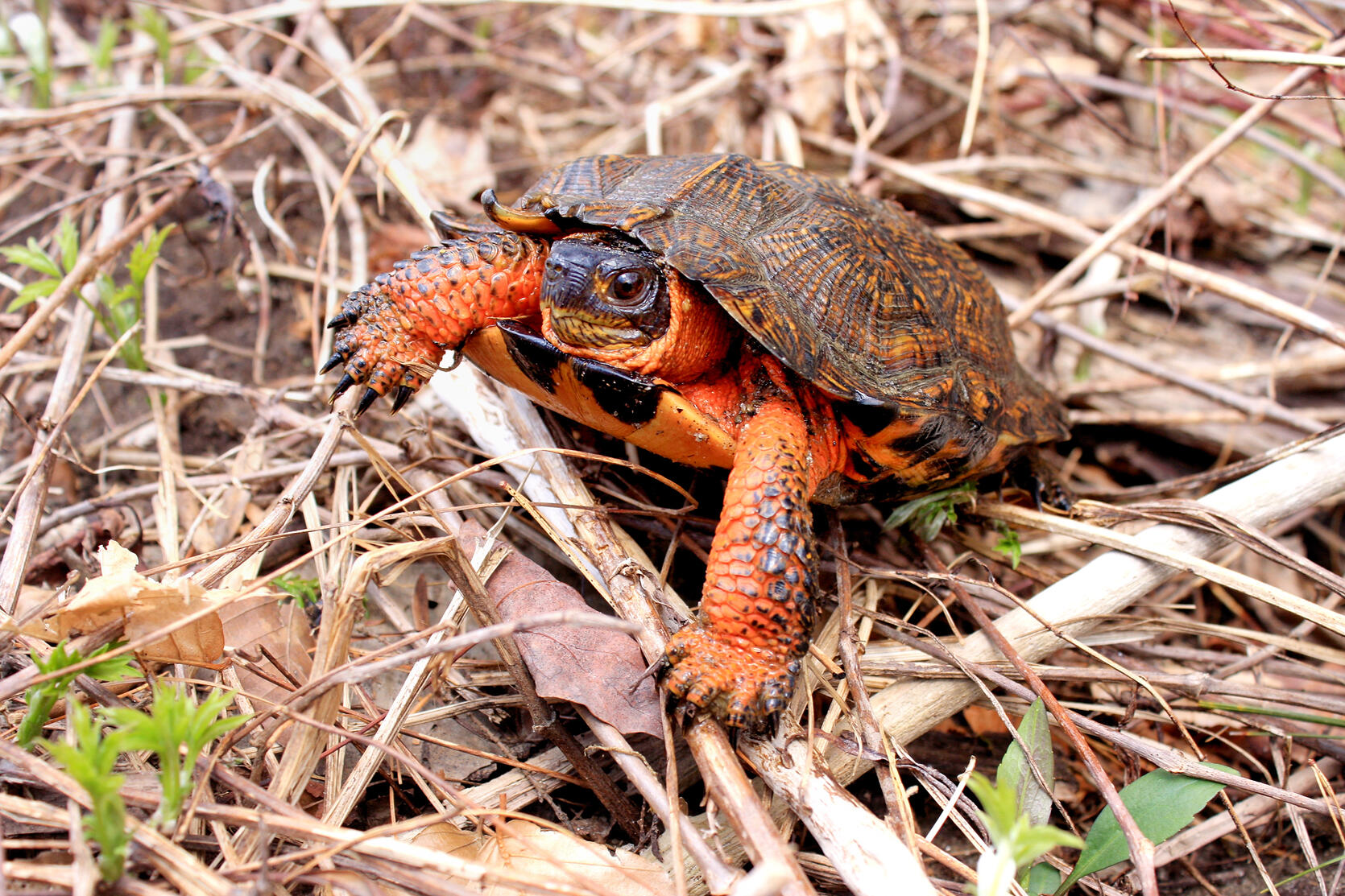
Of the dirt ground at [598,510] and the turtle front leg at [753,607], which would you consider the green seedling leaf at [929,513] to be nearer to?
the dirt ground at [598,510]

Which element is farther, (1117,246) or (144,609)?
(1117,246)

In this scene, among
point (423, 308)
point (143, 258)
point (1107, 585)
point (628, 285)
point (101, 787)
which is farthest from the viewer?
point (143, 258)

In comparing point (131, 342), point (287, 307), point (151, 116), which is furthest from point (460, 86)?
point (131, 342)

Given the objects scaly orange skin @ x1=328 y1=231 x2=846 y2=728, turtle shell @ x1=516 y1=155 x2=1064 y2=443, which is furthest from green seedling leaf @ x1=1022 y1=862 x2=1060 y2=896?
turtle shell @ x1=516 y1=155 x2=1064 y2=443

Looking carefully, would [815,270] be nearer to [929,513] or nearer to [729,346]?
[729,346]

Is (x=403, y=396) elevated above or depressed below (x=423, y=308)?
below

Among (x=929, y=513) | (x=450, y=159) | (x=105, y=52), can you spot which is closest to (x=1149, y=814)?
(x=929, y=513)

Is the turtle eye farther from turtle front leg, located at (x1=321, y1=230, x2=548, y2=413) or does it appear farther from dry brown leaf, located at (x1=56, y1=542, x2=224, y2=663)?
dry brown leaf, located at (x1=56, y1=542, x2=224, y2=663)
